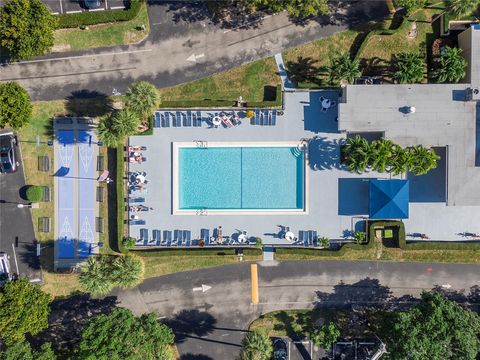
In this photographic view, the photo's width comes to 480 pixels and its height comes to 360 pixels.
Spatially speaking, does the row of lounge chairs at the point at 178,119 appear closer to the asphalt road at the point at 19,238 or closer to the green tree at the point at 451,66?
the asphalt road at the point at 19,238

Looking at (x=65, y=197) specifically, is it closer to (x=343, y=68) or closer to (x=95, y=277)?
(x=95, y=277)

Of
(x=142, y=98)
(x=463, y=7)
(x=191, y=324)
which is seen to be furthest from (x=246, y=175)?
(x=463, y=7)

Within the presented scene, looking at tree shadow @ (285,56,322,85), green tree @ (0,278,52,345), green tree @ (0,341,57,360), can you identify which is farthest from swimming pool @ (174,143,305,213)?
green tree @ (0,341,57,360)

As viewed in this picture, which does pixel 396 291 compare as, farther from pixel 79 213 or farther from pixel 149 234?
pixel 79 213

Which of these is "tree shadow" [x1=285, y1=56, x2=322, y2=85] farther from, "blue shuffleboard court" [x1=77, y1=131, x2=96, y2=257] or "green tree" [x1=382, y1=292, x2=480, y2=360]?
"green tree" [x1=382, y1=292, x2=480, y2=360]

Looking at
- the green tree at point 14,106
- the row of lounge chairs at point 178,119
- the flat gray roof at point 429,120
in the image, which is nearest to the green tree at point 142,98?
the row of lounge chairs at point 178,119

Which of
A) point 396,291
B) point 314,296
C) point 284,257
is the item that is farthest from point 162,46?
point 396,291
